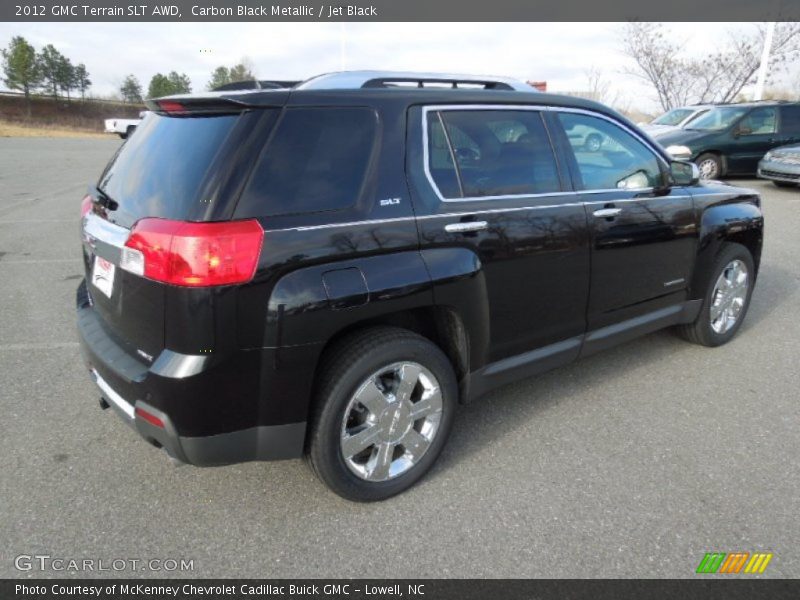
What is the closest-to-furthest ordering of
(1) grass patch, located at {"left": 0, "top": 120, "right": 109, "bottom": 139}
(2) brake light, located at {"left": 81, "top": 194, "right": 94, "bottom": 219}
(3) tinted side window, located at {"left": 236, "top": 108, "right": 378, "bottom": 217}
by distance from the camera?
(3) tinted side window, located at {"left": 236, "top": 108, "right": 378, "bottom": 217}
(2) brake light, located at {"left": 81, "top": 194, "right": 94, "bottom": 219}
(1) grass patch, located at {"left": 0, "top": 120, "right": 109, "bottom": 139}

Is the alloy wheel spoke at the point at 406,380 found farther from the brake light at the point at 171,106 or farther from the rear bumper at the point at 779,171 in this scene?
the rear bumper at the point at 779,171

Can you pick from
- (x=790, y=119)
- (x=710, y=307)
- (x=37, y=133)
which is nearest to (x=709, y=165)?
(x=790, y=119)

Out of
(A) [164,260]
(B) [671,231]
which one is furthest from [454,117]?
(B) [671,231]

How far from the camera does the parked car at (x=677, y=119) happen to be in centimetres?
1368

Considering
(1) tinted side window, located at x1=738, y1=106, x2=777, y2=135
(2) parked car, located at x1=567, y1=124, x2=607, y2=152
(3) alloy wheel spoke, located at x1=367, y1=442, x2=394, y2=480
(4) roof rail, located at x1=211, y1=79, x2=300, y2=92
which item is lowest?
(3) alloy wheel spoke, located at x1=367, y1=442, x2=394, y2=480

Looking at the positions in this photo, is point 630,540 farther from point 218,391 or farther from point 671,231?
point 671,231

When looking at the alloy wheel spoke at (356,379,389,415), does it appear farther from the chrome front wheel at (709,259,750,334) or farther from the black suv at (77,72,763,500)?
the chrome front wheel at (709,259,750,334)

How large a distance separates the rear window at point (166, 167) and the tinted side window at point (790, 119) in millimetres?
14949

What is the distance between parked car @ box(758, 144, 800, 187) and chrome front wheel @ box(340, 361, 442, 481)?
1228cm

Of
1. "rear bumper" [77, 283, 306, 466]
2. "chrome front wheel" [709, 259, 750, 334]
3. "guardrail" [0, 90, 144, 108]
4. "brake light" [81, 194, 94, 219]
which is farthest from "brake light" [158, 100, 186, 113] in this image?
"guardrail" [0, 90, 144, 108]

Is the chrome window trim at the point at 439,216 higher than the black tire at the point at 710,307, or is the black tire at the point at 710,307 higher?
the chrome window trim at the point at 439,216

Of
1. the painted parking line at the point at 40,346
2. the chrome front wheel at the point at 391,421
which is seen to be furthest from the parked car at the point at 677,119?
the painted parking line at the point at 40,346

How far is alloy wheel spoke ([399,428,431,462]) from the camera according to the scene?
8.83 ft

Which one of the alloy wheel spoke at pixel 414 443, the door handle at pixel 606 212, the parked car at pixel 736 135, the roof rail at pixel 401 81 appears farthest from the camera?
the parked car at pixel 736 135
